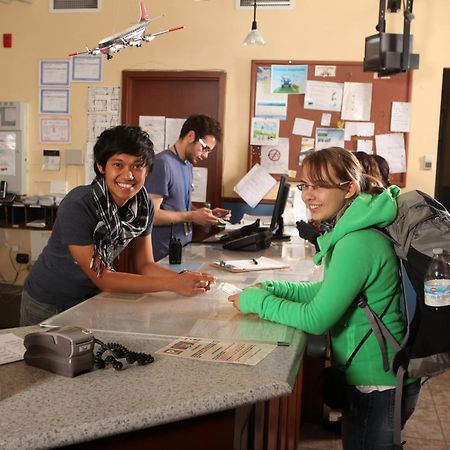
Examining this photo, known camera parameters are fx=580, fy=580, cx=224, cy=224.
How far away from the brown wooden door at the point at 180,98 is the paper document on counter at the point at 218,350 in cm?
354

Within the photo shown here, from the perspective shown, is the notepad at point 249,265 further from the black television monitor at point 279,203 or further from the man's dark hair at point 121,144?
the man's dark hair at point 121,144

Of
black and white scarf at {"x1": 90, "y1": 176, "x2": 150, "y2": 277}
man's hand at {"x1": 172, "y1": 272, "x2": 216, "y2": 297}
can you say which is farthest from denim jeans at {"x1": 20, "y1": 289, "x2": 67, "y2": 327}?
man's hand at {"x1": 172, "y1": 272, "x2": 216, "y2": 297}

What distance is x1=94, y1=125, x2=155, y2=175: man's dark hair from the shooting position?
6.91ft

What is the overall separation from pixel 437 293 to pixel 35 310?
4.78 feet

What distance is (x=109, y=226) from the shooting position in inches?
81.0

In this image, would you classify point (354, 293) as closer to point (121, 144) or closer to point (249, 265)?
point (121, 144)

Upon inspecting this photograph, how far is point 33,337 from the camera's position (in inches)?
53.2

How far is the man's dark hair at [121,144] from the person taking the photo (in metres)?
2.11

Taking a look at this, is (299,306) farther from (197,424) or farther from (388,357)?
(197,424)

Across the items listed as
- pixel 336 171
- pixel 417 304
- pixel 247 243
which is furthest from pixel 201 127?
pixel 417 304

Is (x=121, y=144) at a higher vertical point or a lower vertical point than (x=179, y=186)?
higher

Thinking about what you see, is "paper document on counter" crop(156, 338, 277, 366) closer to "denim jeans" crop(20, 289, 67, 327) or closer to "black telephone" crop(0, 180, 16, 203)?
"denim jeans" crop(20, 289, 67, 327)

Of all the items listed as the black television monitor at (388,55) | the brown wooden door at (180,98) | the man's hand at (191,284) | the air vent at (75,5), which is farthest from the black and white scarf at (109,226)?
the air vent at (75,5)

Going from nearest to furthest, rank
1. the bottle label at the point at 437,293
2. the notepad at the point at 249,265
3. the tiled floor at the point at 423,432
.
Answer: the bottle label at the point at 437,293 < the notepad at the point at 249,265 < the tiled floor at the point at 423,432
